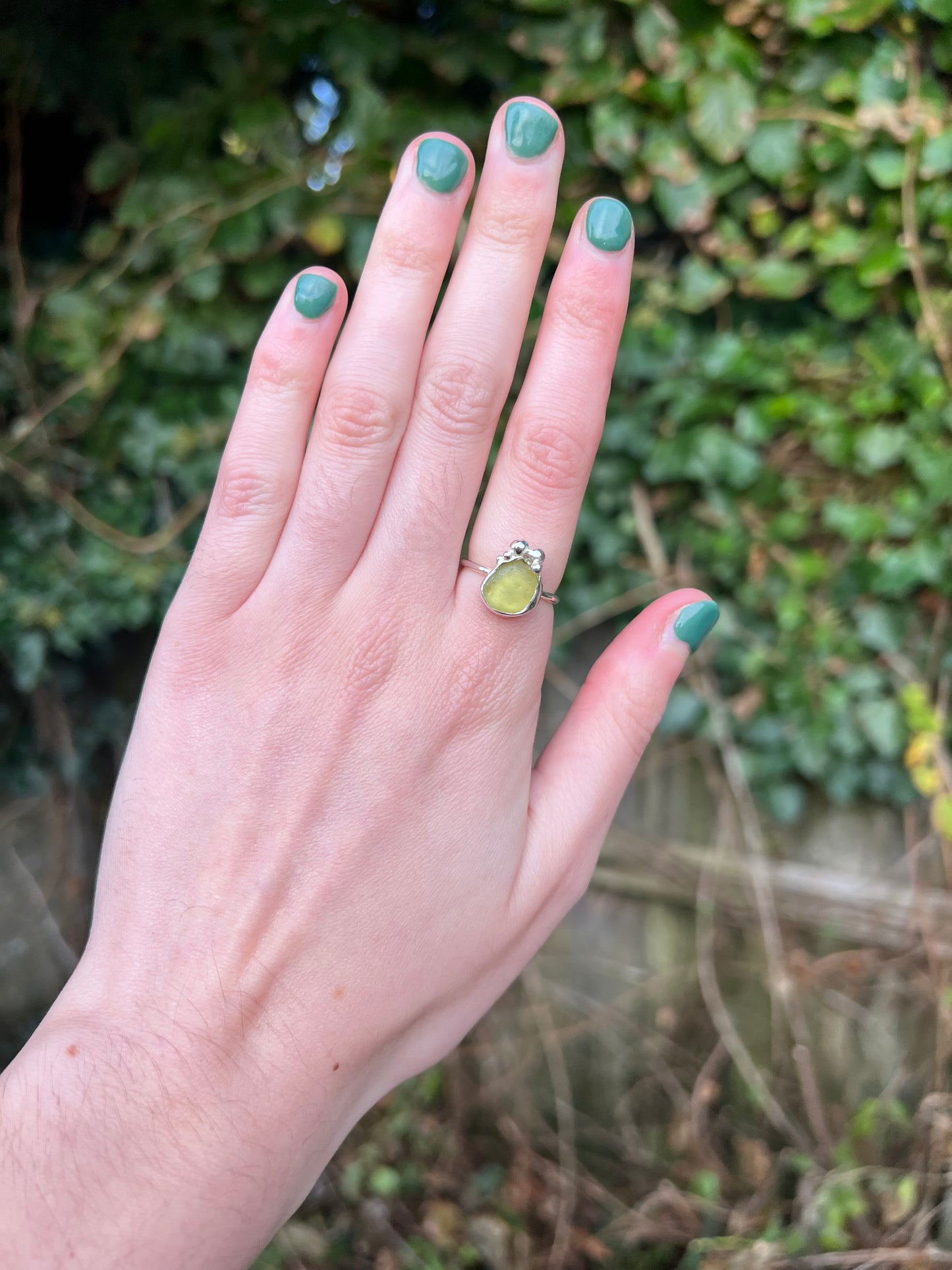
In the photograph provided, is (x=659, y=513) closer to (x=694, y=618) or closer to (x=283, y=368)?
(x=694, y=618)

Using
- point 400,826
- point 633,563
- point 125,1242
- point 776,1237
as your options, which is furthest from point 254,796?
point 776,1237

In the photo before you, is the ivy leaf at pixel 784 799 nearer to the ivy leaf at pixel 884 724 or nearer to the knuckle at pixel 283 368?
the ivy leaf at pixel 884 724

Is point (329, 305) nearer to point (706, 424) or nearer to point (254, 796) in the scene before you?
point (254, 796)

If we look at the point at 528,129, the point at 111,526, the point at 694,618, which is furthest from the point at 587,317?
the point at 111,526

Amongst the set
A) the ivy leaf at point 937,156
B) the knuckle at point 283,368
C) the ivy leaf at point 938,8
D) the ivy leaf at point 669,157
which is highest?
the ivy leaf at point 938,8

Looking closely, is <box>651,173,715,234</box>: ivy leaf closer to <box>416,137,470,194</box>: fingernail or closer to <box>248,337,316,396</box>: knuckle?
<box>416,137,470,194</box>: fingernail

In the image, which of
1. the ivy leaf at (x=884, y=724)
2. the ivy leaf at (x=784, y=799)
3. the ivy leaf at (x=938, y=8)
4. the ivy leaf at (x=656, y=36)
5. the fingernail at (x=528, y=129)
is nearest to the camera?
the fingernail at (x=528, y=129)

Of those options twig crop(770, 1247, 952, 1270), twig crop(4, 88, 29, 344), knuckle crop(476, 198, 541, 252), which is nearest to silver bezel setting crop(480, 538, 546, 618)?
knuckle crop(476, 198, 541, 252)

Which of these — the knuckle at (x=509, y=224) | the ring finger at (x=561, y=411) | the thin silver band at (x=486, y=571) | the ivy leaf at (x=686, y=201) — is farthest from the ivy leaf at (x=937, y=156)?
the thin silver band at (x=486, y=571)
